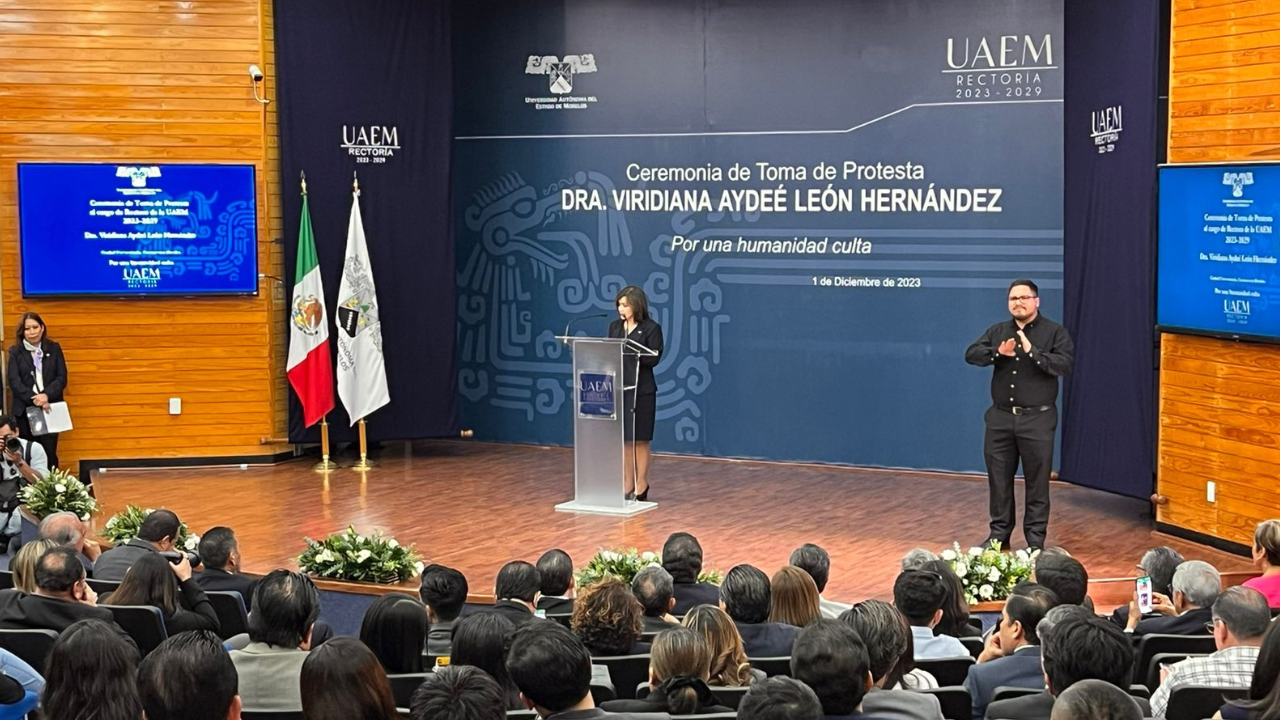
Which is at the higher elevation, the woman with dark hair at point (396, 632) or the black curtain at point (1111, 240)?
the black curtain at point (1111, 240)

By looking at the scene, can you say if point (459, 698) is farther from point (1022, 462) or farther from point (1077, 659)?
point (1022, 462)

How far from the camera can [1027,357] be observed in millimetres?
8125

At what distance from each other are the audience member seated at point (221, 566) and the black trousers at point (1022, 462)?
4.19 m

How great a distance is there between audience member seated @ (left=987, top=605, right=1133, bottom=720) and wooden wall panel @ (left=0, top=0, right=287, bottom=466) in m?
9.30

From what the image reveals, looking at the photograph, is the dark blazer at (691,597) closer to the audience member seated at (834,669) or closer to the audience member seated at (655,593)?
the audience member seated at (655,593)

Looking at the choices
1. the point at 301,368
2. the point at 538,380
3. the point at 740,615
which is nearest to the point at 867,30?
the point at 538,380

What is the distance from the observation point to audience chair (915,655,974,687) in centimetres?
448

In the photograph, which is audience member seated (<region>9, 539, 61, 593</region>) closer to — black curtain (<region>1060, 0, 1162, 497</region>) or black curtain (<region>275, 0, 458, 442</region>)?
black curtain (<region>1060, 0, 1162, 497</region>)

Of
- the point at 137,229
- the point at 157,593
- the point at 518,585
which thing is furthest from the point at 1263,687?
the point at 137,229

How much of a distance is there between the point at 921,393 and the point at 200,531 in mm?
5510

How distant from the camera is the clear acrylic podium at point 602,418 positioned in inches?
377

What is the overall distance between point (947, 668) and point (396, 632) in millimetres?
1657

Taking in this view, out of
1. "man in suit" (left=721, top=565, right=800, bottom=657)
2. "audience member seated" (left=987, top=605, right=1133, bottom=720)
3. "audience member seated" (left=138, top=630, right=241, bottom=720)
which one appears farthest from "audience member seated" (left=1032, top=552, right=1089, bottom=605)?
"audience member seated" (left=138, top=630, right=241, bottom=720)

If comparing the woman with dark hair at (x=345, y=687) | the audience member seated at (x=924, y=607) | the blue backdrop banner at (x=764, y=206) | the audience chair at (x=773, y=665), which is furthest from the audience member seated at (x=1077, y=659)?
the blue backdrop banner at (x=764, y=206)
